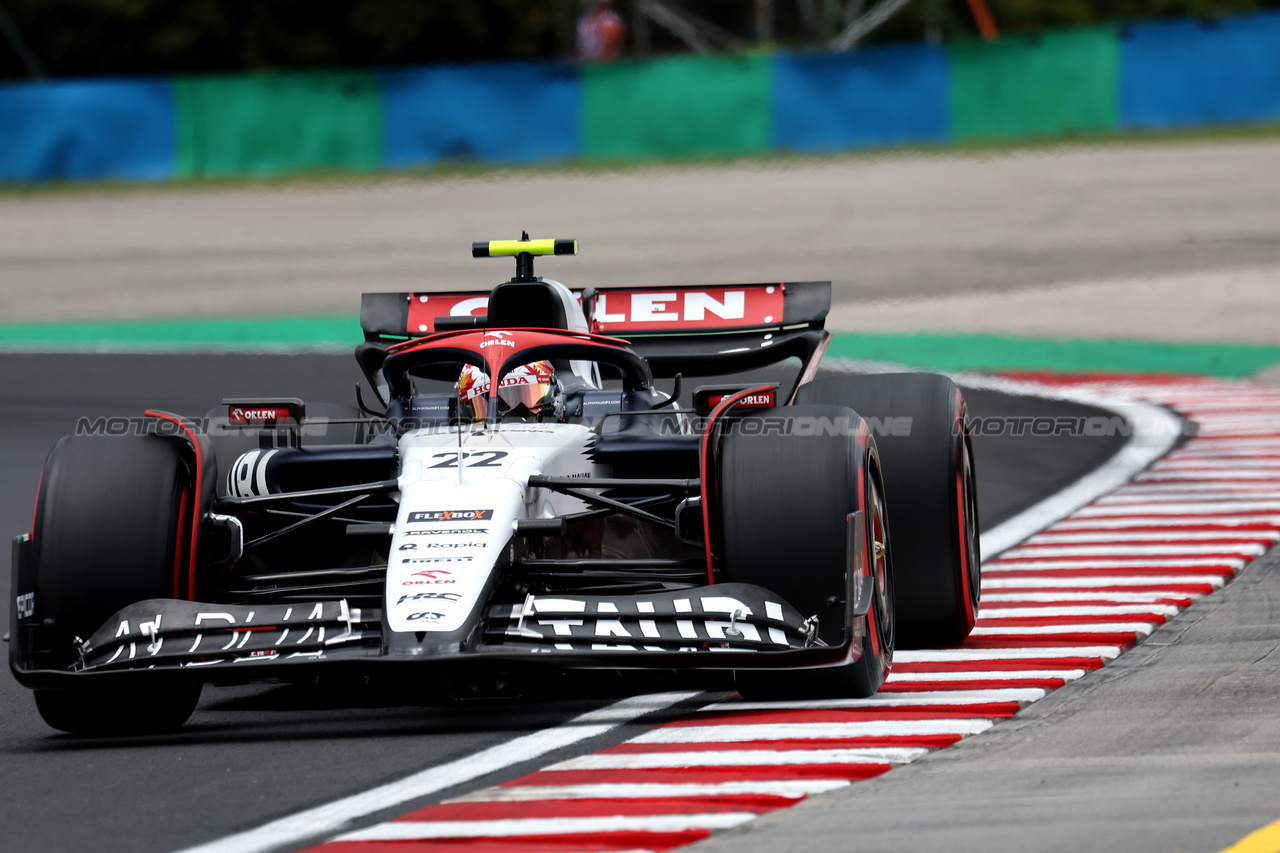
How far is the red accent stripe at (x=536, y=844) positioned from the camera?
4875 mm

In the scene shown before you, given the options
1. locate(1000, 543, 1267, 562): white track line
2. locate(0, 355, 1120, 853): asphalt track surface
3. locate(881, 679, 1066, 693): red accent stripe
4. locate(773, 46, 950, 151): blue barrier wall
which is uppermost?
locate(773, 46, 950, 151): blue barrier wall

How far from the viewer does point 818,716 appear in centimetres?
624

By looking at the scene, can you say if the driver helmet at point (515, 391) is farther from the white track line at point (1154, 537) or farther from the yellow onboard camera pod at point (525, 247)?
the white track line at point (1154, 537)

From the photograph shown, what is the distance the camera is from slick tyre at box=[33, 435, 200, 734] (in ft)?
21.0

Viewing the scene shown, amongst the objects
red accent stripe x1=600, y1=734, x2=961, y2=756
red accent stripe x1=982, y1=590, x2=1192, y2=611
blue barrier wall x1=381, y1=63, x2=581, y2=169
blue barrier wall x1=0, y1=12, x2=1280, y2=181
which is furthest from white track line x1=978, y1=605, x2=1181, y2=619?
blue barrier wall x1=381, y1=63, x2=581, y2=169

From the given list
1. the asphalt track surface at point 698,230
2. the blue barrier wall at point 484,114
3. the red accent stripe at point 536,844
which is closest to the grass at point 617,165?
the asphalt track surface at point 698,230

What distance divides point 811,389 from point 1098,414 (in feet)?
23.5

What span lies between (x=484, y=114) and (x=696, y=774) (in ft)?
89.5

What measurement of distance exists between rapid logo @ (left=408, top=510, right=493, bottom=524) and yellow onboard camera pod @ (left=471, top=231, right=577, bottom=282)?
2137mm

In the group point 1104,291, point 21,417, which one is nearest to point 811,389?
point 21,417

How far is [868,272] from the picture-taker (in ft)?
76.6

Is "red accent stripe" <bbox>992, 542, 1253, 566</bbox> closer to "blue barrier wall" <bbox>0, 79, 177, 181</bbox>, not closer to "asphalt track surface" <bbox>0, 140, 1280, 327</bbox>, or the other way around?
"asphalt track surface" <bbox>0, 140, 1280, 327</bbox>

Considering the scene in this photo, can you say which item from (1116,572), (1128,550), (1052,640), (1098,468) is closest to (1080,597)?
(1116,572)

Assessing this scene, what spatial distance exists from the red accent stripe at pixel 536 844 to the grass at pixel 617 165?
83.2 feet
